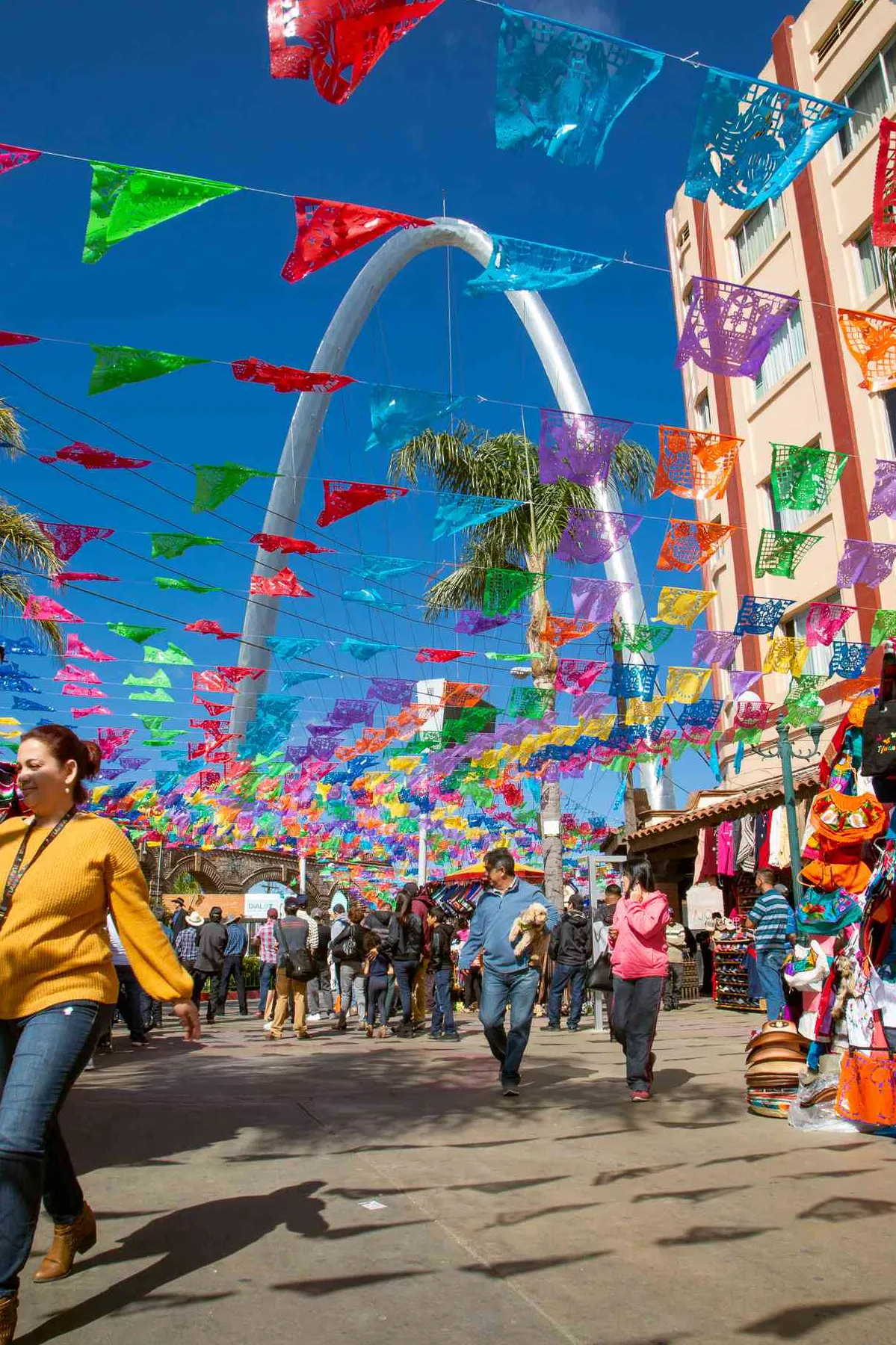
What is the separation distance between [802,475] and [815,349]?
864 cm

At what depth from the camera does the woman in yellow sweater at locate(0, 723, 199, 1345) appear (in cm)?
288

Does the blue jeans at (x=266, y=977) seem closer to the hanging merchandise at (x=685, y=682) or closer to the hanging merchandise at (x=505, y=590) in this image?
the hanging merchandise at (x=505, y=590)

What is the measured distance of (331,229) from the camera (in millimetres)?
7680

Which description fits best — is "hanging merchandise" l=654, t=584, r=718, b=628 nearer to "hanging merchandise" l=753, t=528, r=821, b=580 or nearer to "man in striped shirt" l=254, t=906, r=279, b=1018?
"hanging merchandise" l=753, t=528, r=821, b=580

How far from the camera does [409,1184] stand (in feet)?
15.0

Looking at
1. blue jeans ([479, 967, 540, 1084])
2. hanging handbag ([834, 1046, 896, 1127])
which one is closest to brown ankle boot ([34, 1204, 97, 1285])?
hanging handbag ([834, 1046, 896, 1127])

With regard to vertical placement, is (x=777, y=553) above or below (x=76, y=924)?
above

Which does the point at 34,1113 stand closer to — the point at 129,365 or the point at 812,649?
the point at 129,365

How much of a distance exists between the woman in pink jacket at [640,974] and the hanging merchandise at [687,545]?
20.3 ft

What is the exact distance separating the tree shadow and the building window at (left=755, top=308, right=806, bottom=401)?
18731 millimetres

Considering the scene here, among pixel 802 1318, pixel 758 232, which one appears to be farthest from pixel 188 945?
pixel 758 232

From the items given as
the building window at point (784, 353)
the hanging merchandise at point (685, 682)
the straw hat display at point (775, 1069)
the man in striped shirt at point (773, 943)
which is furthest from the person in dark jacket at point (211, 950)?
the building window at point (784, 353)

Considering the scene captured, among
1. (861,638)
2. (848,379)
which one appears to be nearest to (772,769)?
(861,638)

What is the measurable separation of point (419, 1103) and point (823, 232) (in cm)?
1735
